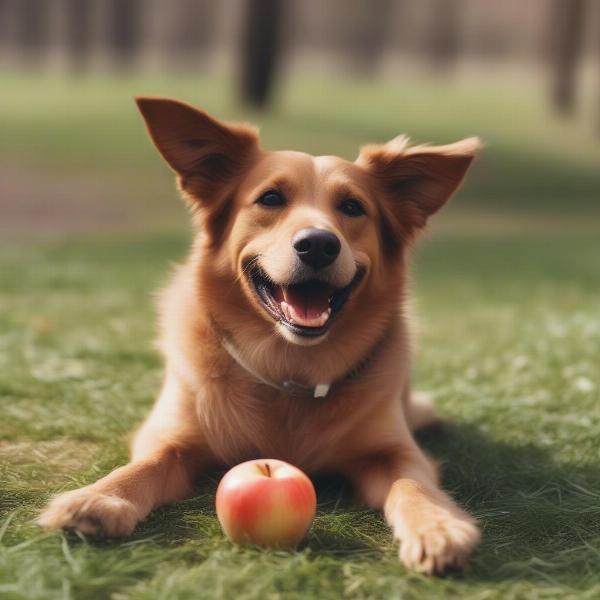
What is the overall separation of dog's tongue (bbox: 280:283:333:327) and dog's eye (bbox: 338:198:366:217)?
0.39m

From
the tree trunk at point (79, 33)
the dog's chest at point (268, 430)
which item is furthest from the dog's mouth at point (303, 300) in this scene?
the tree trunk at point (79, 33)

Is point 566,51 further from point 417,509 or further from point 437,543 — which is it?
point 437,543

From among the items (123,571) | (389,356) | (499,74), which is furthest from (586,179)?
(499,74)

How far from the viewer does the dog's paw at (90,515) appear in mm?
3092

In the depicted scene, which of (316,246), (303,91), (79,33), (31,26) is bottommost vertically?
(31,26)

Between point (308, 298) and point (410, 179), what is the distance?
0.83 meters

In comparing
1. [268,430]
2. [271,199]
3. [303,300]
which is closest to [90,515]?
[268,430]

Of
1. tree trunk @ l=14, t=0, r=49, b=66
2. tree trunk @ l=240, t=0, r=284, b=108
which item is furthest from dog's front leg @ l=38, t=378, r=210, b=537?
tree trunk @ l=14, t=0, r=49, b=66

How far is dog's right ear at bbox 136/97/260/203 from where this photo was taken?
152 inches

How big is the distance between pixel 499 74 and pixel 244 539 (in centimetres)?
4619

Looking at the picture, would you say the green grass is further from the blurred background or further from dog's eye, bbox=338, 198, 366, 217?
the blurred background

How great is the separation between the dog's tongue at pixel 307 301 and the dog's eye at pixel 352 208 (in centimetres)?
39

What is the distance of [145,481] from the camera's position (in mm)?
3430

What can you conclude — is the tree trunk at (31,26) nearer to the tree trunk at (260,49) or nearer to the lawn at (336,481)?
the tree trunk at (260,49)
